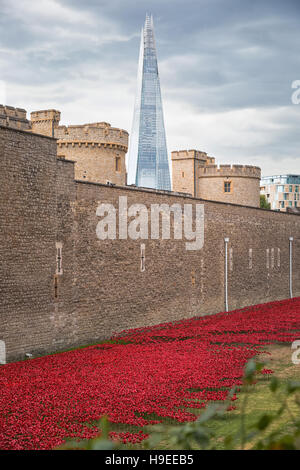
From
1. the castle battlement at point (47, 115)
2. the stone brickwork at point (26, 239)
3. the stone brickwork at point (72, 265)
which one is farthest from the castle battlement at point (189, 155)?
the stone brickwork at point (26, 239)

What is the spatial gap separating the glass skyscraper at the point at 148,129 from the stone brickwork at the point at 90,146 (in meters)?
93.5

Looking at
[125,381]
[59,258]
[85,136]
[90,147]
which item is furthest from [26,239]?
[85,136]

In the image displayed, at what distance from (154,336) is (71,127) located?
18.2 meters

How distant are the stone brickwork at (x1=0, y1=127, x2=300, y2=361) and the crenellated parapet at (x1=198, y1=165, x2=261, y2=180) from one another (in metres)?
20.4

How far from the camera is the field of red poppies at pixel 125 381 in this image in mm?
9805

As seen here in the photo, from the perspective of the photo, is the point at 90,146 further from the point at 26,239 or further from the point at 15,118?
the point at 26,239

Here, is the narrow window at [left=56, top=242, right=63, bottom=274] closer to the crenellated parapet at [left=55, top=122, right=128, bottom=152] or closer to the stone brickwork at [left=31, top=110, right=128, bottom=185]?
the stone brickwork at [left=31, top=110, right=128, bottom=185]

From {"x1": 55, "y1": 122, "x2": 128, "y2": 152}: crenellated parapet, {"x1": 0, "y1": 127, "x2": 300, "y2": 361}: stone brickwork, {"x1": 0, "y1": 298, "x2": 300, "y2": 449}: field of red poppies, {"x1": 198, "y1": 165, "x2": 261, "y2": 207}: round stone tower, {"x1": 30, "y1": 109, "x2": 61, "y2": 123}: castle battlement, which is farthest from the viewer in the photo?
{"x1": 198, "y1": 165, "x2": 261, "y2": 207}: round stone tower

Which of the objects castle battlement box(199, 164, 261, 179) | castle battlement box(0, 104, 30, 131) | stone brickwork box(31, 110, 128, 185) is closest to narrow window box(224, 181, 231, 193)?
castle battlement box(199, 164, 261, 179)

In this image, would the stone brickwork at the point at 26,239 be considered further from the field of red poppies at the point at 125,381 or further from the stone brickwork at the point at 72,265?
the field of red poppies at the point at 125,381

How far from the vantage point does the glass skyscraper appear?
125 metres

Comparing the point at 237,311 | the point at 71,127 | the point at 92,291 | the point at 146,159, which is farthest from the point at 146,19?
the point at 92,291

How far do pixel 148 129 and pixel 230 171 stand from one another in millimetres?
83200

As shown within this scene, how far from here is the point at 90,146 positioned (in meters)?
34.5
